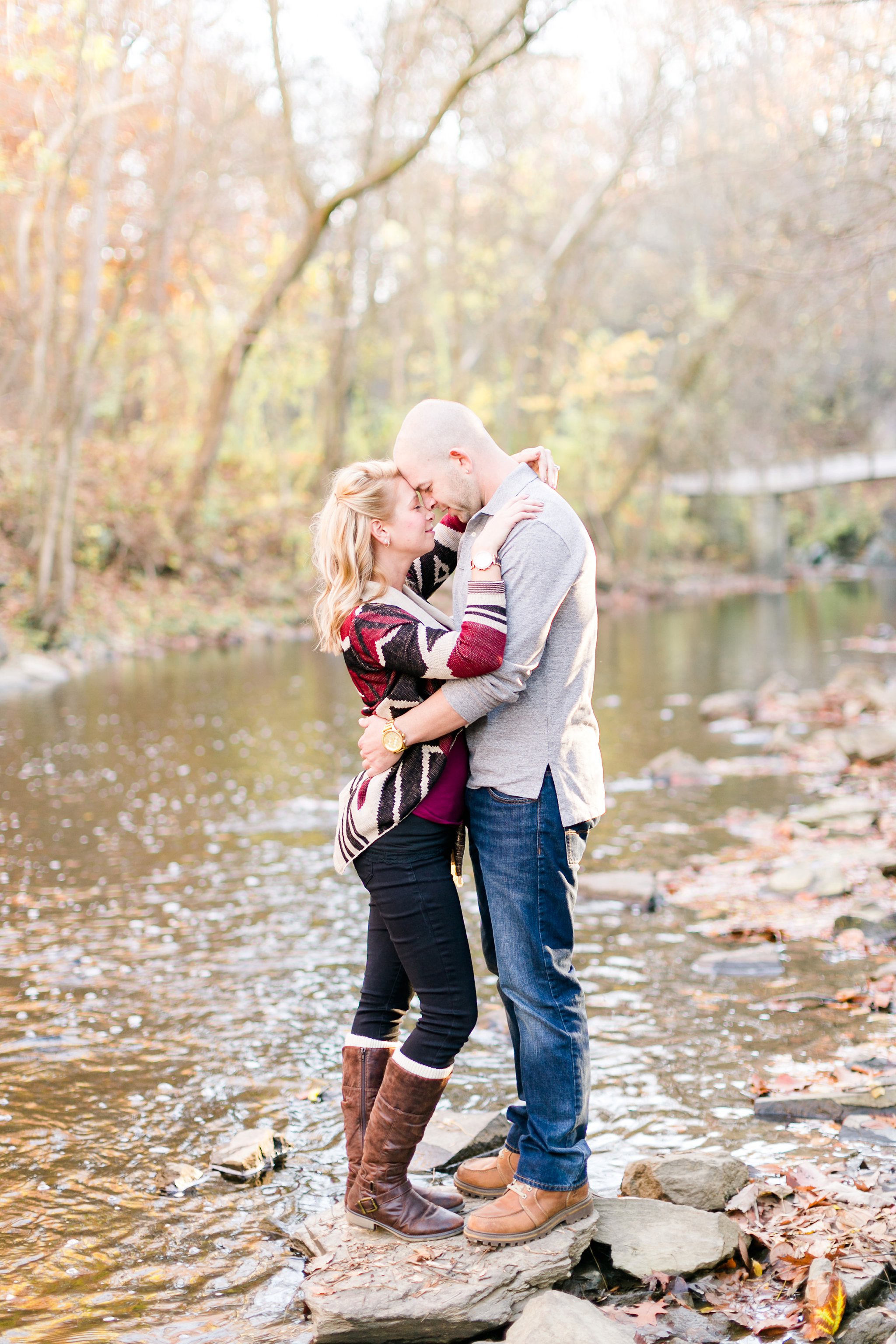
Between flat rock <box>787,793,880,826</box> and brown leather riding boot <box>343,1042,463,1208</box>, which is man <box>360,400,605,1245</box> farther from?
flat rock <box>787,793,880,826</box>

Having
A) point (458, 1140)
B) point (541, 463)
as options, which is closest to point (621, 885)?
point (458, 1140)

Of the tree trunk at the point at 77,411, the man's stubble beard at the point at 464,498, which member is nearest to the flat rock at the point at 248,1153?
the man's stubble beard at the point at 464,498

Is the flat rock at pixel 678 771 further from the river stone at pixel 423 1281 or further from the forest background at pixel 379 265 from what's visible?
the river stone at pixel 423 1281

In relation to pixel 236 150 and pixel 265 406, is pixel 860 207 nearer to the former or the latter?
pixel 236 150

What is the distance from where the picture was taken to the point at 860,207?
10609 millimetres

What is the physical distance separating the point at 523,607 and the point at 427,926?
848 millimetres

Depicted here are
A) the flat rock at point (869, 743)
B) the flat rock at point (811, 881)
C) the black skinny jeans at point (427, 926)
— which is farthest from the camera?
the flat rock at point (869, 743)

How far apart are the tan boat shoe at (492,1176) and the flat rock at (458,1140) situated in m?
0.29

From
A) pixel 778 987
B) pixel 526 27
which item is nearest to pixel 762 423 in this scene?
pixel 526 27

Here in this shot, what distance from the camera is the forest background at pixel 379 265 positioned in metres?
16.2

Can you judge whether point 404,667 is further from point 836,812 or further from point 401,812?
point 836,812

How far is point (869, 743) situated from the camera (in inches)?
418

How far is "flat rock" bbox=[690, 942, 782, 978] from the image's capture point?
18.7 ft

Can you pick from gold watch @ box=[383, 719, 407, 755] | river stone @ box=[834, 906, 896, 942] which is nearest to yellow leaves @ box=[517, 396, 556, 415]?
river stone @ box=[834, 906, 896, 942]
